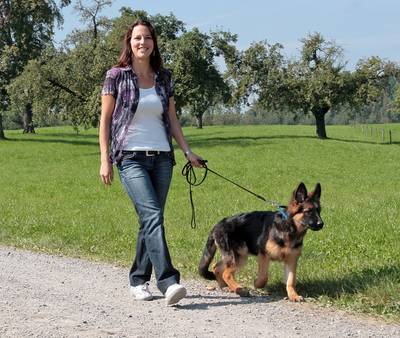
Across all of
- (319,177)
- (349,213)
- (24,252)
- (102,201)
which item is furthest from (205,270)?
(319,177)

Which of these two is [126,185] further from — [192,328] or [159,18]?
[159,18]

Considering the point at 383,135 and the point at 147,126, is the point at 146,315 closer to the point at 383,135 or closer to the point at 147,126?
the point at 147,126

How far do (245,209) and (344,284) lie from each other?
8516 mm

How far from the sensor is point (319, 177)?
2586 centimetres

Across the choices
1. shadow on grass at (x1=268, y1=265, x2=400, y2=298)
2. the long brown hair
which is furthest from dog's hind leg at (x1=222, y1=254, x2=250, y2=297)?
the long brown hair

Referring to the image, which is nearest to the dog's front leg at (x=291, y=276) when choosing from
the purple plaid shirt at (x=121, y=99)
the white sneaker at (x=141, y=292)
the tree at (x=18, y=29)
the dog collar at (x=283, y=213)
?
the dog collar at (x=283, y=213)

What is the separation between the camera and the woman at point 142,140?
596 cm

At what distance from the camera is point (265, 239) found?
6289mm

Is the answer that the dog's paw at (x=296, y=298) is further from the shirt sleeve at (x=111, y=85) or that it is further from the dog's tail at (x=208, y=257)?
the shirt sleeve at (x=111, y=85)

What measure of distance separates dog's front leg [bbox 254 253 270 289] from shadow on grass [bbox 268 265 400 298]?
0.54 ft

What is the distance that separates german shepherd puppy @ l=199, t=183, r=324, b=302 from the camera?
20.1ft

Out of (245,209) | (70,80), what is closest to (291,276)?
(245,209)

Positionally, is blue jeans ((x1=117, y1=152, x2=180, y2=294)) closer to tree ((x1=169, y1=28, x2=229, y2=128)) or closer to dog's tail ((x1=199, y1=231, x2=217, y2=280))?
dog's tail ((x1=199, y1=231, x2=217, y2=280))

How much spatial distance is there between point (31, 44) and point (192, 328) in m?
49.3
